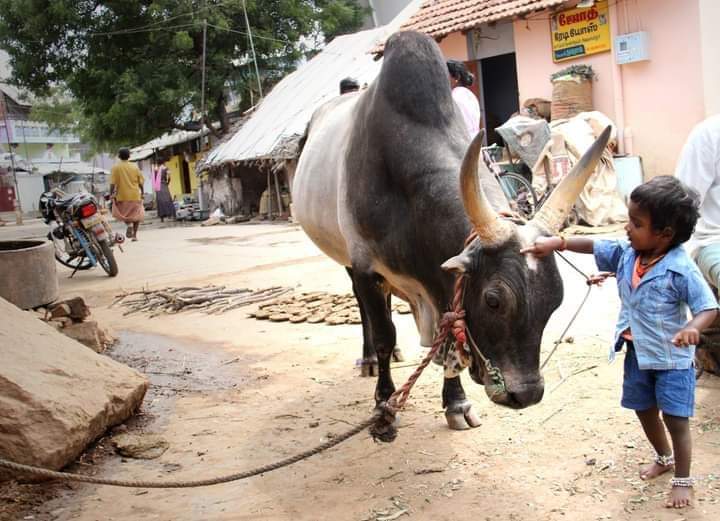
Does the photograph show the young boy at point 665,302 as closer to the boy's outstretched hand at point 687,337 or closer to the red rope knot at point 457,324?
the boy's outstretched hand at point 687,337

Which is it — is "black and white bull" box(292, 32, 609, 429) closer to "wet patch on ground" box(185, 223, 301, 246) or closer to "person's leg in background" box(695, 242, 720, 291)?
"person's leg in background" box(695, 242, 720, 291)

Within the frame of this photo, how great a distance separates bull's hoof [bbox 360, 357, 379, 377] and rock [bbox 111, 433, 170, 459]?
4.52 feet

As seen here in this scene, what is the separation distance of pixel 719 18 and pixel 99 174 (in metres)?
38.4

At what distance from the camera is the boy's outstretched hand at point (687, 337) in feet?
7.80

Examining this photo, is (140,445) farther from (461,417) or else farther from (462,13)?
(462,13)

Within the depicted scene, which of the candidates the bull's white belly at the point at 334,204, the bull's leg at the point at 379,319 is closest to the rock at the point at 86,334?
the bull's white belly at the point at 334,204

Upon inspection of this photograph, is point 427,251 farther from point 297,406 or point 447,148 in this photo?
point 297,406

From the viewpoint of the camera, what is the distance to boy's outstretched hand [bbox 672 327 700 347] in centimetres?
238

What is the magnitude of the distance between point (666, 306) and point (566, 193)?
532 millimetres

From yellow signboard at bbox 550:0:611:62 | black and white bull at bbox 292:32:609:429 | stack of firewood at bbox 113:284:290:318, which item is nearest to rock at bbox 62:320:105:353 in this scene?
stack of firewood at bbox 113:284:290:318

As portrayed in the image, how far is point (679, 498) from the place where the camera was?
8.30 ft

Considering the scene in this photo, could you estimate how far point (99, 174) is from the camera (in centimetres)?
4294

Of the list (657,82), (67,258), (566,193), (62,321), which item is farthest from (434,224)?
(657,82)

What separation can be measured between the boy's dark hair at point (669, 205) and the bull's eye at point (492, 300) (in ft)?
1.92
